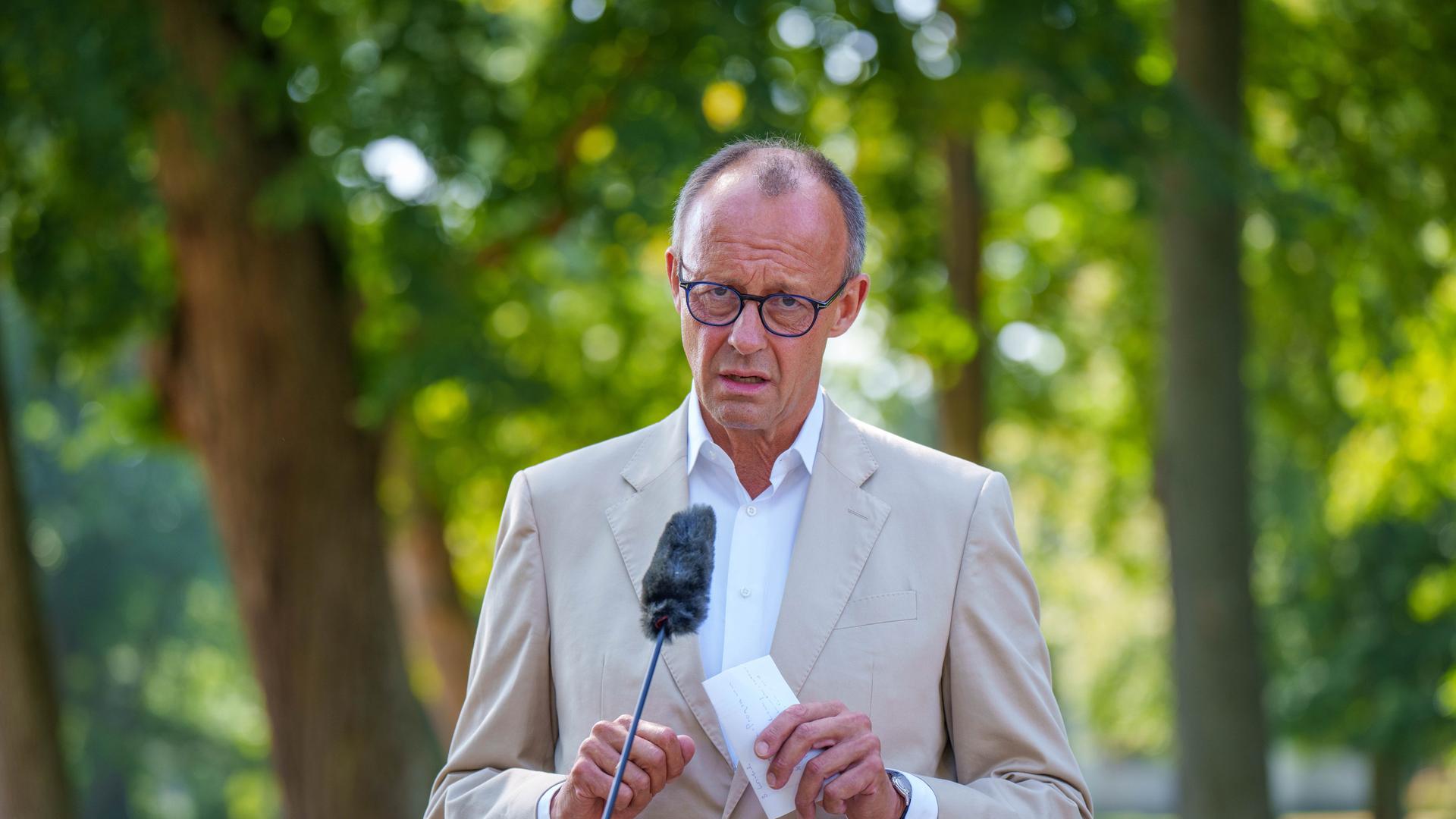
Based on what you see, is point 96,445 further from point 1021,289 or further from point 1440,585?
point 1440,585

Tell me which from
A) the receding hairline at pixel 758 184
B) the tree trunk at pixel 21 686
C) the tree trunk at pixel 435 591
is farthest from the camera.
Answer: the tree trunk at pixel 435 591

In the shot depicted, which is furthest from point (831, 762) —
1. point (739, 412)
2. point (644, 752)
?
point (739, 412)

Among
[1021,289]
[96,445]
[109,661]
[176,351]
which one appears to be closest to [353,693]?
[176,351]

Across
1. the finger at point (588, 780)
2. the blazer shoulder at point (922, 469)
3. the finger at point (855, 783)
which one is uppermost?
the blazer shoulder at point (922, 469)

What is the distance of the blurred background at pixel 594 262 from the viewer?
24.3ft

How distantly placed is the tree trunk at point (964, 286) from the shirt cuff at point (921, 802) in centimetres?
827

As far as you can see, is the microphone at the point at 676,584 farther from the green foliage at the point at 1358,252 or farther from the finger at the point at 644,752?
the green foliage at the point at 1358,252

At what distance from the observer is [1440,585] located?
12812mm

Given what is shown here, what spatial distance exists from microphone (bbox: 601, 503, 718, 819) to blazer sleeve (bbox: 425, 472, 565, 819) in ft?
1.38

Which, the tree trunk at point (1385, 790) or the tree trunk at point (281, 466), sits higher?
the tree trunk at point (281, 466)

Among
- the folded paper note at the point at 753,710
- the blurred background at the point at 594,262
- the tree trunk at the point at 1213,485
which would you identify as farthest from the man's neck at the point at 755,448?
the tree trunk at the point at 1213,485

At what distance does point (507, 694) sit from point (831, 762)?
0.68 meters

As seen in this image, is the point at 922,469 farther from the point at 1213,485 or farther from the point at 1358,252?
the point at 1358,252

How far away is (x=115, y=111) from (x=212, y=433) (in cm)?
205
